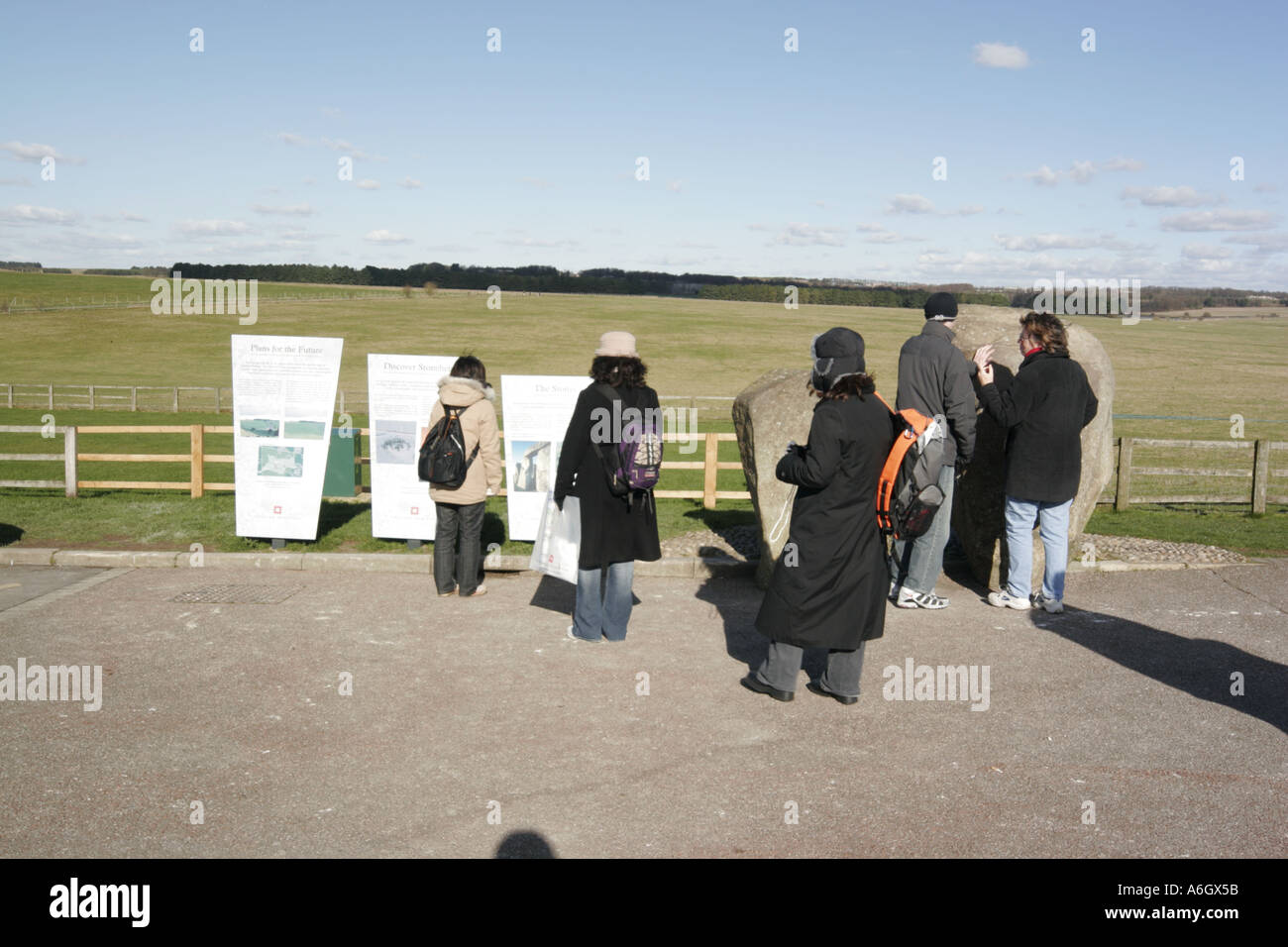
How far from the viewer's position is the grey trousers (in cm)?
604

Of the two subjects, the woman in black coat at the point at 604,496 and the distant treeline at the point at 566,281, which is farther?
the distant treeline at the point at 566,281

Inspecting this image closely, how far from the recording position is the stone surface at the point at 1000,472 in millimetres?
9125

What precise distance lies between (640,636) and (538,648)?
0.77 meters

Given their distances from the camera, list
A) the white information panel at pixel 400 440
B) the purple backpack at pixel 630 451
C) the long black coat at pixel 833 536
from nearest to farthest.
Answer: the long black coat at pixel 833 536, the purple backpack at pixel 630 451, the white information panel at pixel 400 440

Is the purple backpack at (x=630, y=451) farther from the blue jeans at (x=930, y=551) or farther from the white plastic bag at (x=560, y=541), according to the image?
the blue jeans at (x=930, y=551)

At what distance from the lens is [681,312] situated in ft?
307

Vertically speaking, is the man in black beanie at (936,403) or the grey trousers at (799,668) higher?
the man in black beanie at (936,403)

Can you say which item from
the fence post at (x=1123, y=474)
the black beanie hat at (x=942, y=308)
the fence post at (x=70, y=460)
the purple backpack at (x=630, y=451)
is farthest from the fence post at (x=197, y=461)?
the fence post at (x=1123, y=474)

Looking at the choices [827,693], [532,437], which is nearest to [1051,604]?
[827,693]

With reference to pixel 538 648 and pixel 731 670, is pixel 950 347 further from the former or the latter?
pixel 538 648

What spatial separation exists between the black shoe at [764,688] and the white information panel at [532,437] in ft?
14.5

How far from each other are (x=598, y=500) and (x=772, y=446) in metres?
2.24

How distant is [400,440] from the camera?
10336 mm
